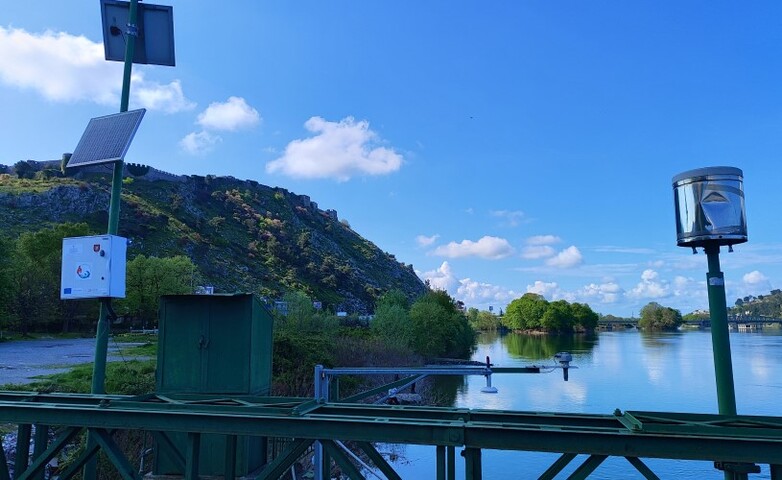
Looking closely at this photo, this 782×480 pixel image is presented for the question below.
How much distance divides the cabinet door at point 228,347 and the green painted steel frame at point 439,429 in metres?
1.42

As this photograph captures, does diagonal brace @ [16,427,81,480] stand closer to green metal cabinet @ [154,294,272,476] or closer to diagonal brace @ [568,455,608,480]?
green metal cabinet @ [154,294,272,476]

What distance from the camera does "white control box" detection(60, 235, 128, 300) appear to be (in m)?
6.43

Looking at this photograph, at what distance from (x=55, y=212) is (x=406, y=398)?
3303 inches

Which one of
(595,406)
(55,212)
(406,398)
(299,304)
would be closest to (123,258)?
(406,398)

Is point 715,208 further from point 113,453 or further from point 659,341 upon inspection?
point 659,341

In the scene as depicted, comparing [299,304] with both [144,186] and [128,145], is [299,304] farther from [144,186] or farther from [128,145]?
[144,186]

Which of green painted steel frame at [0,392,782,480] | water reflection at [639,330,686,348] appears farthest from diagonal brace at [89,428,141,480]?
water reflection at [639,330,686,348]

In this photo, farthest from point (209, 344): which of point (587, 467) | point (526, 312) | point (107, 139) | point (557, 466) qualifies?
point (526, 312)

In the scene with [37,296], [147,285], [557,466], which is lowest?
[557,466]

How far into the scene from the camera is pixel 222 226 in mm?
119188

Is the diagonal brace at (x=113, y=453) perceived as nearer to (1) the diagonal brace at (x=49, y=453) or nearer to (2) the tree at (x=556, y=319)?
(1) the diagonal brace at (x=49, y=453)

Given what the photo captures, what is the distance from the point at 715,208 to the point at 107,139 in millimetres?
6888

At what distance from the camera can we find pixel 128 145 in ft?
22.0

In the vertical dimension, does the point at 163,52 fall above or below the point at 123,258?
above
